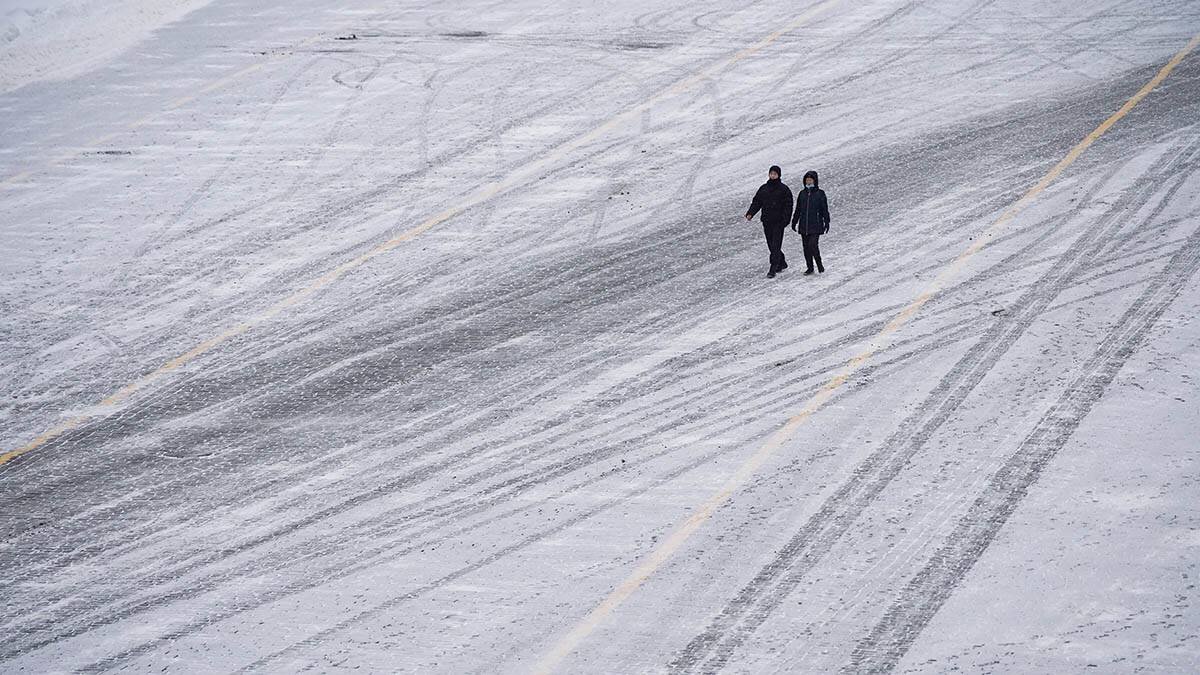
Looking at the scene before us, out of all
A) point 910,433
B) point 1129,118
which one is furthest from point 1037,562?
point 1129,118

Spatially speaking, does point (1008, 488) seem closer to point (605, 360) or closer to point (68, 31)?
point (605, 360)

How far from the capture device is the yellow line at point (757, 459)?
8.87m

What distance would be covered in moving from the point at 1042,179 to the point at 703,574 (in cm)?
993

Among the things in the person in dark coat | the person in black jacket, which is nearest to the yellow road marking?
the person in dark coat

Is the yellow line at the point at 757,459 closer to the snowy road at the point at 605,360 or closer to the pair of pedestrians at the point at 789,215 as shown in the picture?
the snowy road at the point at 605,360

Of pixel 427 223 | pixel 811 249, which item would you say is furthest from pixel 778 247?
pixel 427 223

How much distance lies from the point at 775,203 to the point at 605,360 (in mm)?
3211

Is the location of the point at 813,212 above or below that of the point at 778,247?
above

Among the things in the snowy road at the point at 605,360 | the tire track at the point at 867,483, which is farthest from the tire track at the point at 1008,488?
the tire track at the point at 867,483

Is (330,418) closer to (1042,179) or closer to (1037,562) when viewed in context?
(1037,562)

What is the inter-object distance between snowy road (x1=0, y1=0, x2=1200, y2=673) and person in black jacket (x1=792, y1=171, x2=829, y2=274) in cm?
40

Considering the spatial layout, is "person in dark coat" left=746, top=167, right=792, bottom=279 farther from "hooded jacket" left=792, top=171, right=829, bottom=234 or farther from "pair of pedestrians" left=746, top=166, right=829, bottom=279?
"hooded jacket" left=792, top=171, right=829, bottom=234

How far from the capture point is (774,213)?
15.1 metres

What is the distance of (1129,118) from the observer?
19391mm
